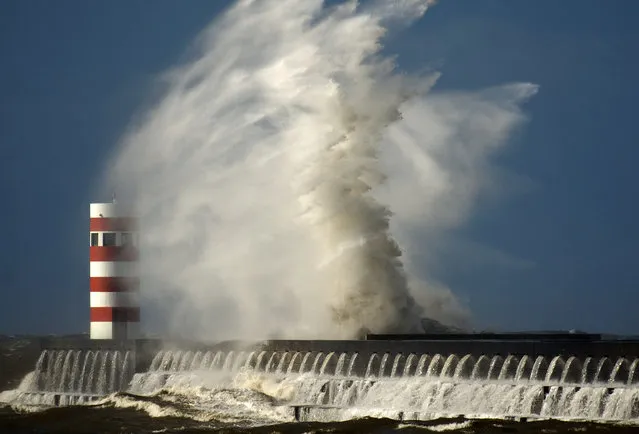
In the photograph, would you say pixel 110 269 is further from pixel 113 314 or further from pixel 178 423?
pixel 178 423

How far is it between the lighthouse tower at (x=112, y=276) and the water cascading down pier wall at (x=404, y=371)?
1.64 meters

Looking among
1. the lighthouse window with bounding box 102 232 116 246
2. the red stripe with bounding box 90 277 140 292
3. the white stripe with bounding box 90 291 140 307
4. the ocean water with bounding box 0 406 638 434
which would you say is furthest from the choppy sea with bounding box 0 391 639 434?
the lighthouse window with bounding box 102 232 116 246

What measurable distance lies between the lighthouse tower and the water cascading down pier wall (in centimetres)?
164

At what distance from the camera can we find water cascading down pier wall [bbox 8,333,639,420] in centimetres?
2656

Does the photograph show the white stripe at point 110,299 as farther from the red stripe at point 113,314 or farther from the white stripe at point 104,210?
the white stripe at point 104,210

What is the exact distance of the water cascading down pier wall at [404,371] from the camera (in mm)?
26562

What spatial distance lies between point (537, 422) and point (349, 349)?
270 inches

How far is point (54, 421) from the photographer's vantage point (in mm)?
33750

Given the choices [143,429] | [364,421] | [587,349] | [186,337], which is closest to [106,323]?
[186,337]

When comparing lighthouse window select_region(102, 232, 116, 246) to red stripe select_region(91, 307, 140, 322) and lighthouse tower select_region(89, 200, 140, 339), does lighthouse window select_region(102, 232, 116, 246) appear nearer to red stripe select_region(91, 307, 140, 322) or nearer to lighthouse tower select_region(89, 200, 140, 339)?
lighthouse tower select_region(89, 200, 140, 339)

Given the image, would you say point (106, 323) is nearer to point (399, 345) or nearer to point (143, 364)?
point (143, 364)

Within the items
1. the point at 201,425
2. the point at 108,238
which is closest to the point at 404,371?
the point at 201,425

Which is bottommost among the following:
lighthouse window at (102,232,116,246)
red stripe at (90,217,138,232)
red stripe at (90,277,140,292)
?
red stripe at (90,277,140,292)

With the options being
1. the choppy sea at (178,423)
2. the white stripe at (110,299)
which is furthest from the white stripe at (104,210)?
the choppy sea at (178,423)
